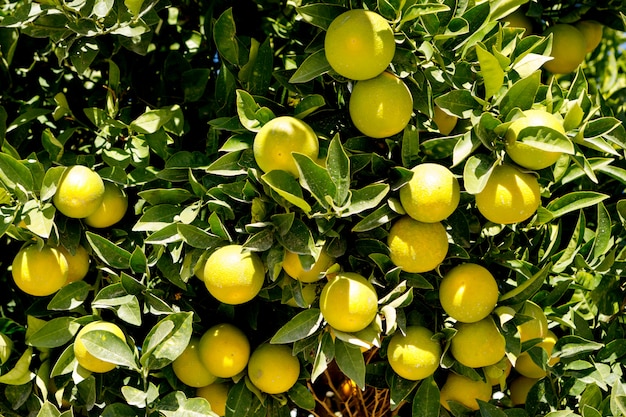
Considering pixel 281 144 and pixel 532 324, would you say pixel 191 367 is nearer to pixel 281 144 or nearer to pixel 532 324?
pixel 281 144

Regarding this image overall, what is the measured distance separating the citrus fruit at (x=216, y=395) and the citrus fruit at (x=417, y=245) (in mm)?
464

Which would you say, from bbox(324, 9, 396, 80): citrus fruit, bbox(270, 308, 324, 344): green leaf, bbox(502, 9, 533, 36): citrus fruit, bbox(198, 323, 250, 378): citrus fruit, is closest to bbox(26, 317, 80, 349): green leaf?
bbox(198, 323, 250, 378): citrus fruit

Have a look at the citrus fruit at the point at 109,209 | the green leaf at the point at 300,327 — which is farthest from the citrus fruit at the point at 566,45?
the citrus fruit at the point at 109,209

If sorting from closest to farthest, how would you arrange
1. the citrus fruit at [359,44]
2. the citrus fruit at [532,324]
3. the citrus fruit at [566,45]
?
the citrus fruit at [359,44] < the citrus fruit at [532,324] < the citrus fruit at [566,45]

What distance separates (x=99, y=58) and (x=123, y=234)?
0.49 metres

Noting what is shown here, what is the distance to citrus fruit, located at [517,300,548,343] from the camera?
139 centimetres

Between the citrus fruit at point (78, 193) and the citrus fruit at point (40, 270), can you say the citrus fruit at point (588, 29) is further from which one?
the citrus fruit at point (40, 270)

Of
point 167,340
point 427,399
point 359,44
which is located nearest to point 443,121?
point 359,44

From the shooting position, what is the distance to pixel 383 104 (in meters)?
1.23

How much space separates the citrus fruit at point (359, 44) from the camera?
3.86 ft

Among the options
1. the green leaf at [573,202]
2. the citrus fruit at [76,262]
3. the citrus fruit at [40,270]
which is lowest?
the citrus fruit at [76,262]

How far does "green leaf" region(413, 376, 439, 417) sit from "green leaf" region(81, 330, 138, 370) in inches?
20.2

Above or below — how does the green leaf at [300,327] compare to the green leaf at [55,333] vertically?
above

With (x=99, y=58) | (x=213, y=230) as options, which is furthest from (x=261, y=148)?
(x=99, y=58)
